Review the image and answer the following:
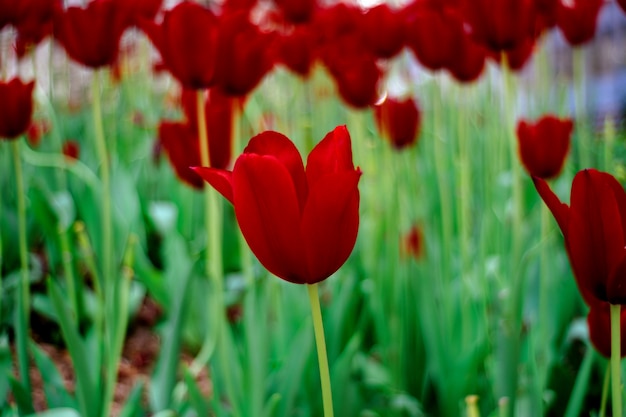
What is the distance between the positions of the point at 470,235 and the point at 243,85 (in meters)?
0.94

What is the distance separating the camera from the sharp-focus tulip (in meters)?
0.39

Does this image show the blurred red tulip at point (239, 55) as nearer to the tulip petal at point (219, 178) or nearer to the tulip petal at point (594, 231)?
the tulip petal at point (219, 178)

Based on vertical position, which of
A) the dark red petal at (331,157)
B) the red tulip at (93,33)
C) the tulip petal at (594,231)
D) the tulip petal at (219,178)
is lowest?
the tulip petal at (594,231)

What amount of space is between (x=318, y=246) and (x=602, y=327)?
0.28 metres

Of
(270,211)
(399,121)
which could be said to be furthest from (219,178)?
(399,121)

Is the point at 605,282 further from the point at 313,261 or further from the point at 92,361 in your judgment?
the point at 92,361

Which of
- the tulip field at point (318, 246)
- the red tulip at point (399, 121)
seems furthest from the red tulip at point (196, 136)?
the red tulip at point (399, 121)

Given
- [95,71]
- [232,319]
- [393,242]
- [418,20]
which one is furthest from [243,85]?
[232,319]

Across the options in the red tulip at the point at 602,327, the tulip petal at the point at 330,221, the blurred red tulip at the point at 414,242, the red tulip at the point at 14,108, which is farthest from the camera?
the blurred red tulip at the point at 414,242

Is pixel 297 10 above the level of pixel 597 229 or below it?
above

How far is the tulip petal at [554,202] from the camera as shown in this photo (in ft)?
1.32

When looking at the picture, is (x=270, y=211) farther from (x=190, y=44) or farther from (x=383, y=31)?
(x=383, y=31)

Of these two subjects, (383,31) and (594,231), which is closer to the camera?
(594,231)

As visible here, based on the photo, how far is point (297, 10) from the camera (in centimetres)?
130
